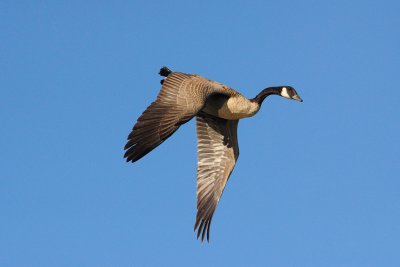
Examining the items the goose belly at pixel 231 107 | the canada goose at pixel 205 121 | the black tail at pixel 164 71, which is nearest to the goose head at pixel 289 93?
the canada goose at pixel 205 121

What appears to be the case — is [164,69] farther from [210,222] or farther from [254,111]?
[210,222]

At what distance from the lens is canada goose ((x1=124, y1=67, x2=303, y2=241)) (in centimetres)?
1424

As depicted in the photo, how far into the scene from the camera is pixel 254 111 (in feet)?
60.6

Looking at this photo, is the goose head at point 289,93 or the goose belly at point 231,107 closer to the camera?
the goose belly at point 231,107

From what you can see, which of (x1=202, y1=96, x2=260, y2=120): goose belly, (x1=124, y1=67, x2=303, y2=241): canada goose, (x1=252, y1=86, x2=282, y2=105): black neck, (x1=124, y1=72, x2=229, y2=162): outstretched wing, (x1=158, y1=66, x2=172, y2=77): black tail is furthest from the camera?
(x1=252, y1=86, x2=282, y2=105): black neck

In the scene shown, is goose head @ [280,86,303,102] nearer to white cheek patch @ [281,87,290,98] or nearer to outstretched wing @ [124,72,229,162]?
white cheek patch @ [281,87,290,98]

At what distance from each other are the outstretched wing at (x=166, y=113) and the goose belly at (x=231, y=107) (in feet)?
4.06

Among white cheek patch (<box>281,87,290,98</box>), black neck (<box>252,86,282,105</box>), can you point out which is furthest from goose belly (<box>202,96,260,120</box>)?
white cheek patch (<box>281,87,290,98</box>)

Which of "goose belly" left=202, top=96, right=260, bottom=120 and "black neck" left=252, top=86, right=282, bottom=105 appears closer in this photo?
"goose belly" left=202, top=96, right=260, bottom=120

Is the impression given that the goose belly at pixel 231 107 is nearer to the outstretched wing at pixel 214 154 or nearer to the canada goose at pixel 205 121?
the canada goose at pixel 205 121

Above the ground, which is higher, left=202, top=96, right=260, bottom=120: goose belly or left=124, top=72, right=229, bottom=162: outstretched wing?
left=202, top=96, right=260, bottom=120: goose belly

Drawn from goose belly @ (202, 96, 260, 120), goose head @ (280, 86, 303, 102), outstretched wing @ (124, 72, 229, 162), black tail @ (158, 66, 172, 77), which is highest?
black tail @ (158, 66, 172, 77)

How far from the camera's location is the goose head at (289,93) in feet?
62.0

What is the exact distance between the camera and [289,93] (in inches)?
744
